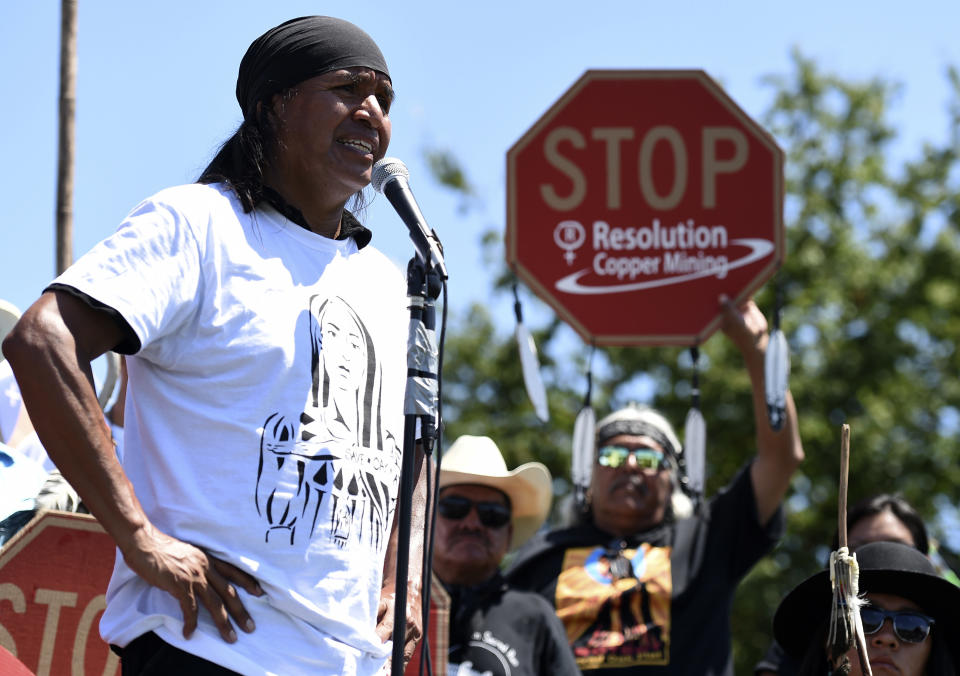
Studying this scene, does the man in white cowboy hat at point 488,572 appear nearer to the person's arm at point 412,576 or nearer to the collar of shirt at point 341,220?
the person's arm at point 412,576

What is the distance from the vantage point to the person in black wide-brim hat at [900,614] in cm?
367

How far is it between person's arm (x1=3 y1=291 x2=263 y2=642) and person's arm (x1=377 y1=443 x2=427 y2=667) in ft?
1.57

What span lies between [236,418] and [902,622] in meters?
2.07

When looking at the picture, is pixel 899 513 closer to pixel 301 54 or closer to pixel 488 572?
pixel 488 572

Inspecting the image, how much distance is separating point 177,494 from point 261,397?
0.75 ft

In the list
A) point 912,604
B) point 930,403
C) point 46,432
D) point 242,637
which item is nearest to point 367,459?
point 242,637

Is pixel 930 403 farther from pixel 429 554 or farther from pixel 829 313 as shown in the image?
pixel 429 554

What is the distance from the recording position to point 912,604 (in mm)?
3752

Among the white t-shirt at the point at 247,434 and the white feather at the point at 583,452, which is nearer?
the white t-shirt at the point at 247,434

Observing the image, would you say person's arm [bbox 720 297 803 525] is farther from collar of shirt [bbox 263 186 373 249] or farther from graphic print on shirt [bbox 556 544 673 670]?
collar of shirt [bbox 263 186 373 249]

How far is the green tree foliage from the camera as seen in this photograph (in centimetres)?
1788

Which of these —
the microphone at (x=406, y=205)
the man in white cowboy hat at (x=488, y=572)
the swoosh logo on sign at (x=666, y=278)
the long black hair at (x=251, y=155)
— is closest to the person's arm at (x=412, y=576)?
the microphone at (x=406, y=205)

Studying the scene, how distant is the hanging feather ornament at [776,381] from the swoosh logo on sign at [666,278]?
1.88 feet

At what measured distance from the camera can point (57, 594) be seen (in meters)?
3.37
